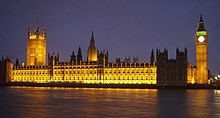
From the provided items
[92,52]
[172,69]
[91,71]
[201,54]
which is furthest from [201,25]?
[92,52]

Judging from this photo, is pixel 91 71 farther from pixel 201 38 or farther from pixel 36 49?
pixel 201 38

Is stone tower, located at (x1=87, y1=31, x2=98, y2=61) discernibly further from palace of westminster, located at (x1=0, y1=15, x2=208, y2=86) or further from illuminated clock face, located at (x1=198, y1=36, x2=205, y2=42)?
illuminated clock face, located at (x1=198, y1=36, x2=205, y2=42)

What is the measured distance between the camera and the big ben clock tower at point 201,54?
8525 centimetres

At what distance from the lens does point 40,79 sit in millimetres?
102875

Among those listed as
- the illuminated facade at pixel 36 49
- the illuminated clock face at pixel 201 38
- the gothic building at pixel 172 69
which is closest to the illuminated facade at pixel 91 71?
the gothic building at pixel 172 69

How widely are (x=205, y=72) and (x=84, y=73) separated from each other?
33.3m

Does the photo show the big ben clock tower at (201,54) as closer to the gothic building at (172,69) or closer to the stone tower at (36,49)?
the gothic building at (172,69)

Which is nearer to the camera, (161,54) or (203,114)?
(203,114)

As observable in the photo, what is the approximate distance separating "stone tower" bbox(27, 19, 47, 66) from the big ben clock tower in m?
53.0

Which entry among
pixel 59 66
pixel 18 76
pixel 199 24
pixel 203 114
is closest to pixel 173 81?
pixel 199 24

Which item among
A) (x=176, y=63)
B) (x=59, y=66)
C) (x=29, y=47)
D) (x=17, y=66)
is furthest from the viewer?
(x=29, y=47)

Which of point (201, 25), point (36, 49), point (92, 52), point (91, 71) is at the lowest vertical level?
point (91, 71)

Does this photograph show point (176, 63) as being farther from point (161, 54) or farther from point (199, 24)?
point (199, 24)

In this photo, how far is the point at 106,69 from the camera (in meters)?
94.7
